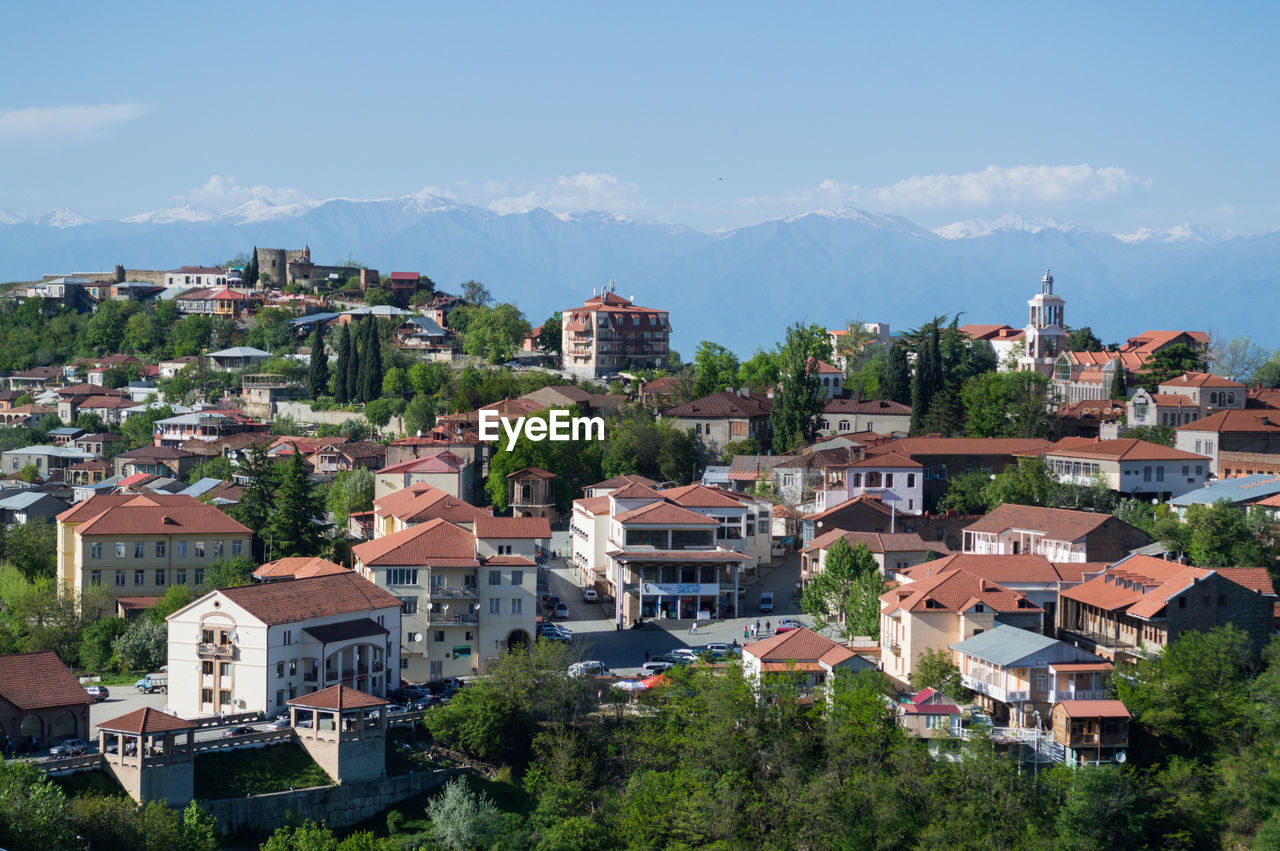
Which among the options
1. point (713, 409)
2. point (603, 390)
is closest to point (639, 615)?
point (713, 409)

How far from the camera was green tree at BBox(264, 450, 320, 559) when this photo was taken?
45.6m

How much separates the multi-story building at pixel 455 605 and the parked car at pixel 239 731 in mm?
6485

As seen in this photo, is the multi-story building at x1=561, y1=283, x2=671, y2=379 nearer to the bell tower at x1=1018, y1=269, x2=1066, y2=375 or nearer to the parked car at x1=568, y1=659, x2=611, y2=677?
the bell tower at x1=1018, y1=269, x2=1066, y2=375

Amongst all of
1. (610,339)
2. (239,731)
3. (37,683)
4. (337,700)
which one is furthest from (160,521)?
(610,339)

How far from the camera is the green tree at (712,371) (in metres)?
67.2

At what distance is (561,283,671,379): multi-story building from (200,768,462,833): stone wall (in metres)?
46.1

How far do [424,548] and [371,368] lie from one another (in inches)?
1342

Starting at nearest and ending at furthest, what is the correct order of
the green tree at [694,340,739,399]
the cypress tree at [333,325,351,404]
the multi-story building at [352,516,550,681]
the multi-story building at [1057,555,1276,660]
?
the multi-story building at [1057,555,1276,660] < the multi-story building at [352,516,550,681] < the green tree at [694,340,739,399] < the cypress tree at [333,325,351,404]

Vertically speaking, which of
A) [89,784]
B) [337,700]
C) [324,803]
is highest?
[337,700]

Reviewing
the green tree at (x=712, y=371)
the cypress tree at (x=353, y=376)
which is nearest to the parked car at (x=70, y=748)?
the green tree at (x=712, y=371)

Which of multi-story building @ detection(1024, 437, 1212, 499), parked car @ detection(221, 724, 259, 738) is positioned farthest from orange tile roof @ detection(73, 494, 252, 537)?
multi-story building @ detection(1024, 437, 1212, 499)

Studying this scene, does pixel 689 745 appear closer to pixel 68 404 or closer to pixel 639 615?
pixel 639 615

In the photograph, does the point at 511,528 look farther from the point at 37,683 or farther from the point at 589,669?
the point at 37,683

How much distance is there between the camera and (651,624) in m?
42.3
